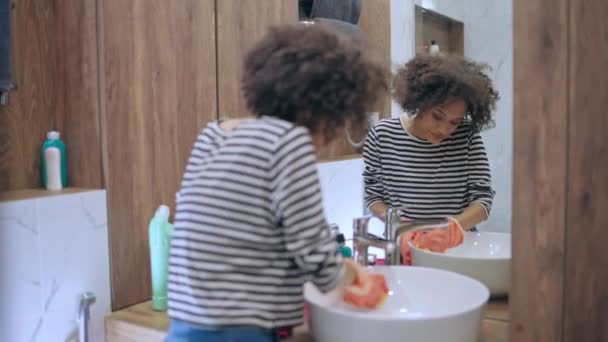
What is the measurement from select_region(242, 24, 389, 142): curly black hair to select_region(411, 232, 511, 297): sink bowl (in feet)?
1.64

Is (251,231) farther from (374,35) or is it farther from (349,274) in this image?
Answer: (374,35)

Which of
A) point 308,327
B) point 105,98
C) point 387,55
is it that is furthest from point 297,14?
point 308,327

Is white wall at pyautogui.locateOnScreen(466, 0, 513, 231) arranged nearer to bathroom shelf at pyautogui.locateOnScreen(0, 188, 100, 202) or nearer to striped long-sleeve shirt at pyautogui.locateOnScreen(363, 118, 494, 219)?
striped long-sleeve shirt at pyautogui.locateOnScreen(363, 118, 494, 219)

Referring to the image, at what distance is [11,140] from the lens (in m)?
1.47

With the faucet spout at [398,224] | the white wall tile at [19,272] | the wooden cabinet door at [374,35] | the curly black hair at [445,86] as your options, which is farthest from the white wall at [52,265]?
the curly black hair at [445,86]

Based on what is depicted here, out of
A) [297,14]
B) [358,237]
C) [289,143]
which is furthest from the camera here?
[297,14]

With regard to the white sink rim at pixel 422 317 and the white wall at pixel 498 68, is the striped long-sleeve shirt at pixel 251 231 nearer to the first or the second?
the white sink rim at pixel 422 317

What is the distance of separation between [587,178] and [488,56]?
538 mm

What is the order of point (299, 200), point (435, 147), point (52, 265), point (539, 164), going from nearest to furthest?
point (299, 200) < point (539, 164) < point (52, 265) < point (435, 147)

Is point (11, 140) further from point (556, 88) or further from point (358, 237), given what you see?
point (556, 88)

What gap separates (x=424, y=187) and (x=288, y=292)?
753 mm

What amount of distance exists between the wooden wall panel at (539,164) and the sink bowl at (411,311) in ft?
0.38

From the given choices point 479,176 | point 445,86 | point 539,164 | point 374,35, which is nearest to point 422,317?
point 539,164

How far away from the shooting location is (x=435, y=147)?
5.30 feet
